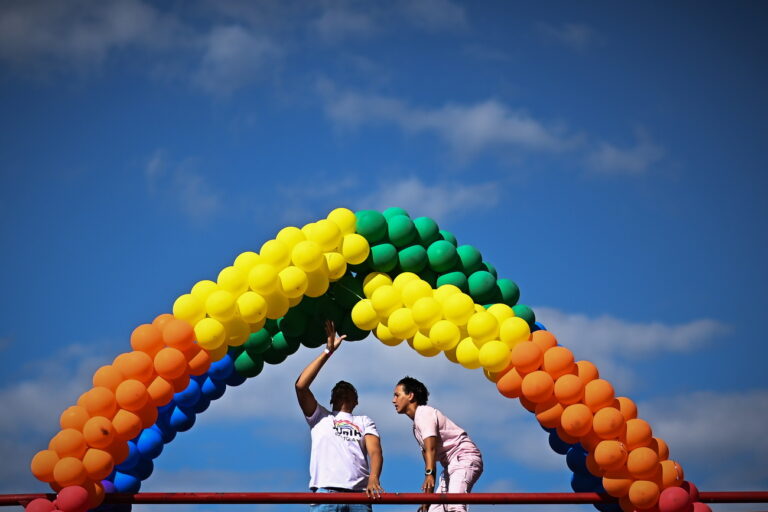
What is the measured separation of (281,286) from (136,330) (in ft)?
4.19

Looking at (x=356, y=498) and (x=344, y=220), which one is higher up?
(x=344, y=220)

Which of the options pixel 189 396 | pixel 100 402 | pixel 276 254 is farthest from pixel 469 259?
pixel 100 402

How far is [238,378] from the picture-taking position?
9.70 meters

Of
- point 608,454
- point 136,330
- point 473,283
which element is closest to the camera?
point 608,454

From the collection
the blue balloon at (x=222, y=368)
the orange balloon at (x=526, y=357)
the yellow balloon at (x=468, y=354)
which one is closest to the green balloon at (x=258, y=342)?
the blue balloon at (x=222, y=368)

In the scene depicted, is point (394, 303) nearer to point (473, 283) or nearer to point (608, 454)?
point (473, 283)

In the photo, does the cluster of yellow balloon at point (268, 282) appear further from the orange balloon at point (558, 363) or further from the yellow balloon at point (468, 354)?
the orange balloon at point (558, 363)

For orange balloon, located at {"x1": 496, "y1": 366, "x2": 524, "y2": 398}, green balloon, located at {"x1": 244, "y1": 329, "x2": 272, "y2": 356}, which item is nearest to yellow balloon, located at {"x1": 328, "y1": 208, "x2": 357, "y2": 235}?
green balloon, located at {"x1": 244, "y1": 329, "x2": 272, "y2": 356}

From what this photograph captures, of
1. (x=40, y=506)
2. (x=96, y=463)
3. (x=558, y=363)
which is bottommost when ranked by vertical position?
(x=40, y=506)

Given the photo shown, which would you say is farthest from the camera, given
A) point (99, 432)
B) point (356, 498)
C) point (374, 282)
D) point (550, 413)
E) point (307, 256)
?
point (374, 282)

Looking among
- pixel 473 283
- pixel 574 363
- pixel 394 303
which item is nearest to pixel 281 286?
pixel 394 303

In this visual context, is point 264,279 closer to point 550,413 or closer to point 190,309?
point 190,309

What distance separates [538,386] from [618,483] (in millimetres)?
975

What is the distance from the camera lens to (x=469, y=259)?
9.33 meters
